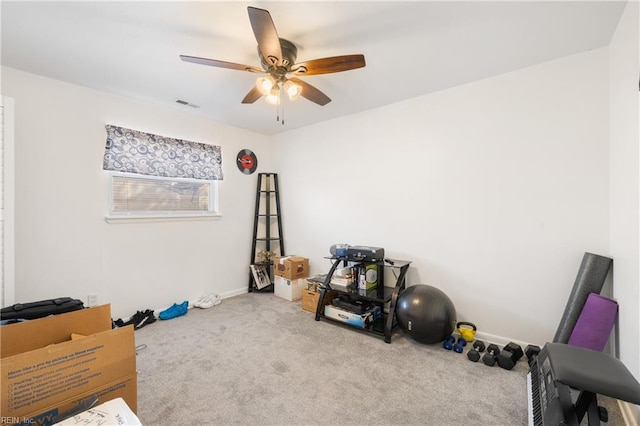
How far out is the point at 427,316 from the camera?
7.50 ft

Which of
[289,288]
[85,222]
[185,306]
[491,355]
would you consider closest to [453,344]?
[491,355]

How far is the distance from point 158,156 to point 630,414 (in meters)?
4.35

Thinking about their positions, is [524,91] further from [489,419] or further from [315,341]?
[315,341]

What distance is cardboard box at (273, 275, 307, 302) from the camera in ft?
12.0

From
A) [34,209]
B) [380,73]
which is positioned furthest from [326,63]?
[34,209]

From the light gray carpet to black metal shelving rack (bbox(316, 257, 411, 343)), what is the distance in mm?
93

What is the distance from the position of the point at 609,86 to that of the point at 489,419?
96.1 inches

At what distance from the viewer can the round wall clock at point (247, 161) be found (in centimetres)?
396

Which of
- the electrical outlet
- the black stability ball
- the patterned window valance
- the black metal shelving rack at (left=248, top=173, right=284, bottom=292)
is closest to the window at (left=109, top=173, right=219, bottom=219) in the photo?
the patterned window valance

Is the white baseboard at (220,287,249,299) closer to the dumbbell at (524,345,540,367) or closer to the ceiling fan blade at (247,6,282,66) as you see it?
the ceiling fan blade at (247,6,282,66)

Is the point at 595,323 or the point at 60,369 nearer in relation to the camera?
the point at 60,369

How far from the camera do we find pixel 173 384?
1.90 metres

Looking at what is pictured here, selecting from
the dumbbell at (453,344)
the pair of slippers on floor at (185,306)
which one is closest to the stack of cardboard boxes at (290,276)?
the pair of slippers on floor at (185,306)

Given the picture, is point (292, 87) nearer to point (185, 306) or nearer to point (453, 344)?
point (453, 344)
